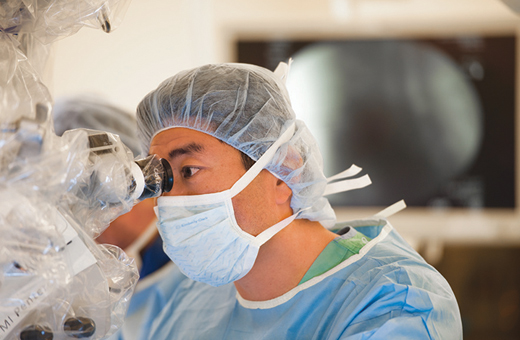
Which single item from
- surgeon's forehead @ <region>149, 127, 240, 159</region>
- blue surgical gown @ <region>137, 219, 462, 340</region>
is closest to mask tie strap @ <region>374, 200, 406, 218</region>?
blue surgical gown @ <region>137, 219, 462, 340</region>

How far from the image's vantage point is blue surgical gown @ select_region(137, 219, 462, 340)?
1024mm

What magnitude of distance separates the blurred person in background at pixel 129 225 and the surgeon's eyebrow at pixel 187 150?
2.54 ft

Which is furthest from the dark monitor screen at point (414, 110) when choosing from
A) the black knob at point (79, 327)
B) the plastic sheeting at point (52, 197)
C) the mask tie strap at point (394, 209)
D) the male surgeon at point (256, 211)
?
the black knob at point (79, 327)

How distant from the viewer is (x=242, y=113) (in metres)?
1.22

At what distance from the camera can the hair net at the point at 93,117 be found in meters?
1.91

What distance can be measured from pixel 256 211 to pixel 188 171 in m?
0.20

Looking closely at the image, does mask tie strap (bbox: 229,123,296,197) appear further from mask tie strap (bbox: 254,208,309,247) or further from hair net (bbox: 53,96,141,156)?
hair net (bbox: 53,96,141,156)

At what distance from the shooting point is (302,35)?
3.34 metres

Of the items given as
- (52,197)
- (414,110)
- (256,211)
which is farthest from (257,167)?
(414,110)

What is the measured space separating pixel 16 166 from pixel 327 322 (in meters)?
0.78

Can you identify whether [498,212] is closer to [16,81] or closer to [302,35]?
[302,35]

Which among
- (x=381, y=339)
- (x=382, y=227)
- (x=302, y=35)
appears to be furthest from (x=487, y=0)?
(x=381, y=339)

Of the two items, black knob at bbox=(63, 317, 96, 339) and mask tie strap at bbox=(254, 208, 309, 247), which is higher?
black knob at bbox=(63, 317, 96, 339)

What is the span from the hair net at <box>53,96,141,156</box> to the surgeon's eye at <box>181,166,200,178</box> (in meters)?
0.80
